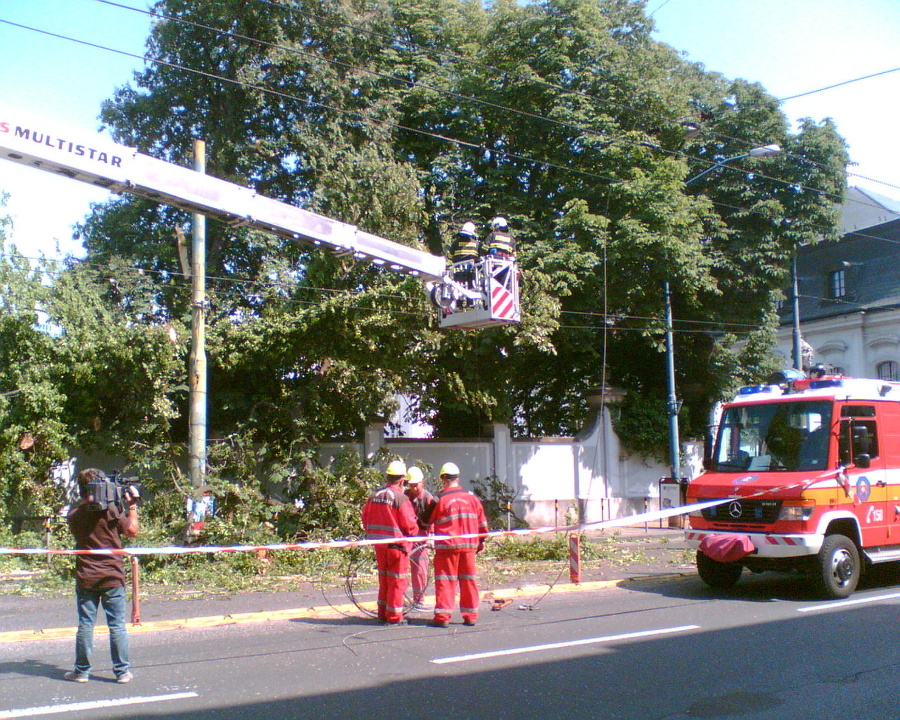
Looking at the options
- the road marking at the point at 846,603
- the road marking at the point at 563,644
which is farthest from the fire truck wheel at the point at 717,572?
the road marking at the point at 563,644

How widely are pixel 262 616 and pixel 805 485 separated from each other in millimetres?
6500

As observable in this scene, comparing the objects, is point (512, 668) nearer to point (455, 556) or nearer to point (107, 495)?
point (455, 556)

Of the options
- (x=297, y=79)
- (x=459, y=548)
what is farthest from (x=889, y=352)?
(x=459, y=548)

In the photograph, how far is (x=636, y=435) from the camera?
2308 cm

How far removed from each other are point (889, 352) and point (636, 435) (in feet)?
71.9

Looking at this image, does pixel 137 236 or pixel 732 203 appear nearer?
pixel 137 236

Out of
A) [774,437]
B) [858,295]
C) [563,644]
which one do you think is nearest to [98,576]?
[563,644]

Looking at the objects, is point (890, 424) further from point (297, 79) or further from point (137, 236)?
point (137, 236)

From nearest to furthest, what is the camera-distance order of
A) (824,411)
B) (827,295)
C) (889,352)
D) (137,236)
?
(824,411), (137,236), (889,352), (827,295)

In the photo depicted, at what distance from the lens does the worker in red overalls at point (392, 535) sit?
9.06 metres

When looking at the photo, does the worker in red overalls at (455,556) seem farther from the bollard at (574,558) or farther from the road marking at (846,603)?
the road marking at (846,603)

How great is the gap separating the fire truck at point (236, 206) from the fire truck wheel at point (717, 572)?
4.11m

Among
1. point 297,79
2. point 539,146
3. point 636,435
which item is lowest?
point 636,435

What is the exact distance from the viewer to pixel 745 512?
10680mm
